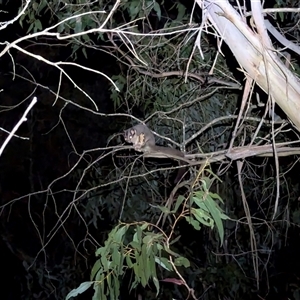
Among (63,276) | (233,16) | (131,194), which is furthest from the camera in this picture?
(63,276)

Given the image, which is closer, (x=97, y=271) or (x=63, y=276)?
(x=97, y=271)

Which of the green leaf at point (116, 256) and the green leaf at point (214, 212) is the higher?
the green leaf at point (214, 212)

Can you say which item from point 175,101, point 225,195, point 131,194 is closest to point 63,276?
point 131,194

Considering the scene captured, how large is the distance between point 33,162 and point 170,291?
6.10ft

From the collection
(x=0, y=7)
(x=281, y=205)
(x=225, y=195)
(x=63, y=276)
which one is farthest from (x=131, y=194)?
(x=0, y=7)

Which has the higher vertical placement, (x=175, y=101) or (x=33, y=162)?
(x=175, y=101)

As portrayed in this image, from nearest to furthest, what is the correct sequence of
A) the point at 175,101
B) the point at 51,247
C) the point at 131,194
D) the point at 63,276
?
the point at 175,101, the point at 131,194, the point at 63,276, the point at 51,247

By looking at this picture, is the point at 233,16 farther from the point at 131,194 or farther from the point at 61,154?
the point at 61,154

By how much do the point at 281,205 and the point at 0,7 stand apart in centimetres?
217

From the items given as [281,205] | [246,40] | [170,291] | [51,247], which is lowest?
[51,247]

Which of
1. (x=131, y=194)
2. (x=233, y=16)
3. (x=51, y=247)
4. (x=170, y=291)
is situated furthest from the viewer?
(x=51, y=247)

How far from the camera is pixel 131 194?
3014 mm

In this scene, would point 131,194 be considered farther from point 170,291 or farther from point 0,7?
point 0,7

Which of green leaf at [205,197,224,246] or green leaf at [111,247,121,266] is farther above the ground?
green leaf at [205,197,224,246]
